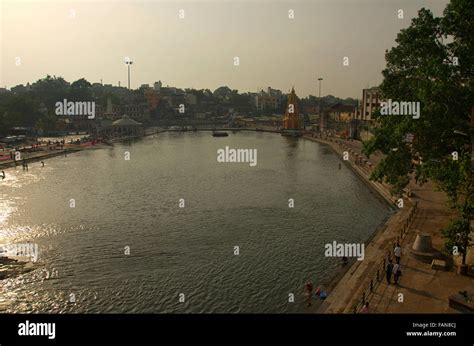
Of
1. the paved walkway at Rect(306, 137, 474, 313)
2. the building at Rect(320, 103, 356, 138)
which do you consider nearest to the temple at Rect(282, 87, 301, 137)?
the building at Rect(320, 103, 356, 138)

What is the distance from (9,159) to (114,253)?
150 ft

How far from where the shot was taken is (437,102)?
1870 centimetres

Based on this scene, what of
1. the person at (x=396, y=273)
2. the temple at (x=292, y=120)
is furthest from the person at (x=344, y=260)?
the temple at (x=292, y=120)

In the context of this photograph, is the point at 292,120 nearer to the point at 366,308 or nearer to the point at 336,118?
the point at 336,118

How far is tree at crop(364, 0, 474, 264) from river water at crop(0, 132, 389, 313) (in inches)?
265

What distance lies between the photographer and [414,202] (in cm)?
3148

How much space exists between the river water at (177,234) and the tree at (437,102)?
6.74 meters

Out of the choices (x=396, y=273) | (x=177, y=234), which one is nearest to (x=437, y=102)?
(x=396, y=273)

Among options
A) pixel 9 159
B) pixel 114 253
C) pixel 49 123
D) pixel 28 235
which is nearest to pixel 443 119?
pixel 114 253

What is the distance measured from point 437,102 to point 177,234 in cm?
1705

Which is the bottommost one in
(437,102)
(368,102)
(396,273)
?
(396,273)

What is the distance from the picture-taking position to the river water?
1884 centimetres

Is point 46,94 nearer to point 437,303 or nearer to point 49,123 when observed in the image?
point 49,123

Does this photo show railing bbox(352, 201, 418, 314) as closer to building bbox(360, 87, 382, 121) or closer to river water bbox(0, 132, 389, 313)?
river water bbox(0, 132, 389, 313)
